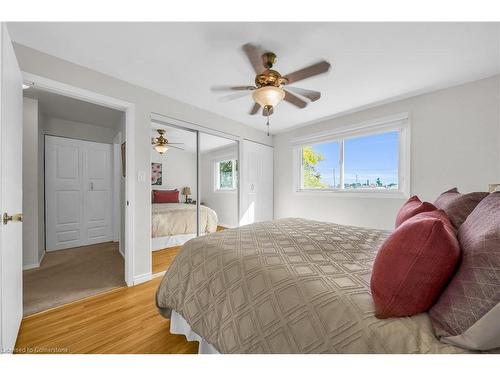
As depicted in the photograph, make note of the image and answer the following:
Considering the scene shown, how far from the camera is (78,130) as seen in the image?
3.74 m

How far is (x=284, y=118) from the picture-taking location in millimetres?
3531

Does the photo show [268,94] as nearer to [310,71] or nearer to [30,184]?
[310,71]

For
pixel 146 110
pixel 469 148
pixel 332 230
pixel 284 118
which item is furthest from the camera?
pixel 284 118

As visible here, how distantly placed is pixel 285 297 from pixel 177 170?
8.23 ft

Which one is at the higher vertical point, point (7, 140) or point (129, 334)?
point (7, 140)

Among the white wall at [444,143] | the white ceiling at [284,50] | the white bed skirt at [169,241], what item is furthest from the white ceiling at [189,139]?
the white wall at [444,143]

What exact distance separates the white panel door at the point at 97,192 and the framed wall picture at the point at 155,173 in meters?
1.97

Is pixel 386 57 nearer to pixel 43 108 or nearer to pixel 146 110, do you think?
pixel 146 110

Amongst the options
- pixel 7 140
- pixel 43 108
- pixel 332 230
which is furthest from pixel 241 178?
pixel 43 108

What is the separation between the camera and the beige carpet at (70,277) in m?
2.01

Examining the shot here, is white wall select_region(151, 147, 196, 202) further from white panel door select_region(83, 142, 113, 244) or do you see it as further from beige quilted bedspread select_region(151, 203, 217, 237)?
white panel door select_region(83, 142, 113, 244)
